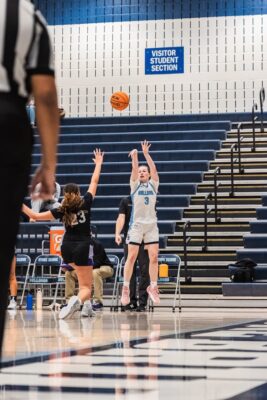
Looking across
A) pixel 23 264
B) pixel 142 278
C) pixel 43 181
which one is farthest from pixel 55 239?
pixel 43 181

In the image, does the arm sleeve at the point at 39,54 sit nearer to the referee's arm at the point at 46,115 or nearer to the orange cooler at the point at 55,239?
the referee's arm at the point at 46,115

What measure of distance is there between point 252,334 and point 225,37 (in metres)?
15.2

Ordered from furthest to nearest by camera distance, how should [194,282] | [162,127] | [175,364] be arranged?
[162,127] < [194,282] < [175,364]

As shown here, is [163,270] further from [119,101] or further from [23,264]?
[119,101]

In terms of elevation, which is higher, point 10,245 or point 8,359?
point 10,245

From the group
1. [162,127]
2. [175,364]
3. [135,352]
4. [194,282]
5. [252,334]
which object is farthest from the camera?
[162,127]

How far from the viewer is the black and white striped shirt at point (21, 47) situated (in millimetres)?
2795

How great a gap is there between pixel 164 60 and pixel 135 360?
17.3 meters

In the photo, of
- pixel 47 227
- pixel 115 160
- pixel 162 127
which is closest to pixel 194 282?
pixel 47 227

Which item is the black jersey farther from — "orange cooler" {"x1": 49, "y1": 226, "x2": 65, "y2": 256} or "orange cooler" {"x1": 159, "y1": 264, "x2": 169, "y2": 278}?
"orange cooler" {"x1": 49, "y1": 226, "x2": 65, "y2": 256}

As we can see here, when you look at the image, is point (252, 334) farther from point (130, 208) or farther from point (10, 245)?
point (10, 245)

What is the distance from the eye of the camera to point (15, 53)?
282 centimetres

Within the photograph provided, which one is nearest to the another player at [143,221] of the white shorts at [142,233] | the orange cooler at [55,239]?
the white shorts at [142,233]

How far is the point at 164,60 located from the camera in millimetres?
23281
